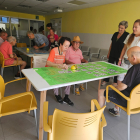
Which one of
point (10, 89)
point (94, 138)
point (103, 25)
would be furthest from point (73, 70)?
point (103, 25)

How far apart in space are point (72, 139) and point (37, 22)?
369 inches

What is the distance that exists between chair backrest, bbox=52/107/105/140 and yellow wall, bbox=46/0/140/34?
4.21m

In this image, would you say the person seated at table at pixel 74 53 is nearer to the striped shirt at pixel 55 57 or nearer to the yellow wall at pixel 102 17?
the striped shirt at pixel 55 57

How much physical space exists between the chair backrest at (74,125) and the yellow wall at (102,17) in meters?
4.21

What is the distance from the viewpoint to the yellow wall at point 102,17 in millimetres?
4137

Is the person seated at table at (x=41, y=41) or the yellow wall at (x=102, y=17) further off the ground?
the yellow wall at (x=102, y=17)

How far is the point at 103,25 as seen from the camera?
5.12 meters

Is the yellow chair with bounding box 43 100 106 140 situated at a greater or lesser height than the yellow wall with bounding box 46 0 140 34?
lesser

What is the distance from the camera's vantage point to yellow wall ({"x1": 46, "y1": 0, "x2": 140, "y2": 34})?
4137 mm

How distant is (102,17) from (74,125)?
5160 mm

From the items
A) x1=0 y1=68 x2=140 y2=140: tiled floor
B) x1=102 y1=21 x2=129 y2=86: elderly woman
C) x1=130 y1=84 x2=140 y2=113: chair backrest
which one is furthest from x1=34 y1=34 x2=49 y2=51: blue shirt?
x1=130 y1=84 x2=140 y2=113: chair backrest

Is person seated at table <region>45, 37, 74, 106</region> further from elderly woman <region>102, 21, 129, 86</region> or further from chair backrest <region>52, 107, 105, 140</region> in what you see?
elderly woman <region>102, 21, 129, 86</region>

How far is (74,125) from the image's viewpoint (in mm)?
810

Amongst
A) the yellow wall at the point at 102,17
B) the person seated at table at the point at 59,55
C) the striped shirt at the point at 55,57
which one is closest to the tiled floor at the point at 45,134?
the person seated at table at the point at 59,55
